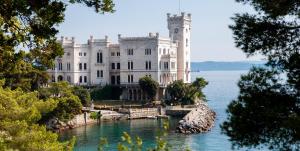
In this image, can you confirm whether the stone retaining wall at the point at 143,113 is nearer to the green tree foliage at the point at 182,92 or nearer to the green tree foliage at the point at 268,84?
the green tree foliage at the point at 182,92

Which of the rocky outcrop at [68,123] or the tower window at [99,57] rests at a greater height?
the tower window at [99,57]

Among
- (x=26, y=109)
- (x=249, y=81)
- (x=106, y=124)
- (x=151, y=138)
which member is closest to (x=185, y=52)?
(x=106, y=124)

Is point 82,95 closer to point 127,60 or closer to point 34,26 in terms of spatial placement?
point 127,60

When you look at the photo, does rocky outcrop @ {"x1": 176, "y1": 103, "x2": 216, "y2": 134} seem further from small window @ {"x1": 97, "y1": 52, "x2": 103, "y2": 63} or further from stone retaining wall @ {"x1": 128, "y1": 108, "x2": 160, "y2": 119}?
small window @ {"x1": 97, "y1": 52, "x2": 103, "y2": 63}

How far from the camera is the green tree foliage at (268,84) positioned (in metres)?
10.6

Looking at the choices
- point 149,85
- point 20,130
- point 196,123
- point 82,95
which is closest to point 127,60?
point 149,85

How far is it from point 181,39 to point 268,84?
60.3 meters

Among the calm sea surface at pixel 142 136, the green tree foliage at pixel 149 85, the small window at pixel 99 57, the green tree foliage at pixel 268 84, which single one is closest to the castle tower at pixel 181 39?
the green tree foliage at pixel 149 85

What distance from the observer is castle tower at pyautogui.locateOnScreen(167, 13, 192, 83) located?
233ft

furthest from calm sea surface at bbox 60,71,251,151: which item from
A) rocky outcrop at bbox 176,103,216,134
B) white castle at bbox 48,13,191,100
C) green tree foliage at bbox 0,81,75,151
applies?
green tree foliage at bbox 0,81,75,151

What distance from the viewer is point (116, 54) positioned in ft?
231

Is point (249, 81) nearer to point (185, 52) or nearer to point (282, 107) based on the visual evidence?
point (282, 107)

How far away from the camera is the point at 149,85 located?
62781 mm

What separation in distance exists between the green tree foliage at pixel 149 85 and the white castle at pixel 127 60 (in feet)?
11.0
